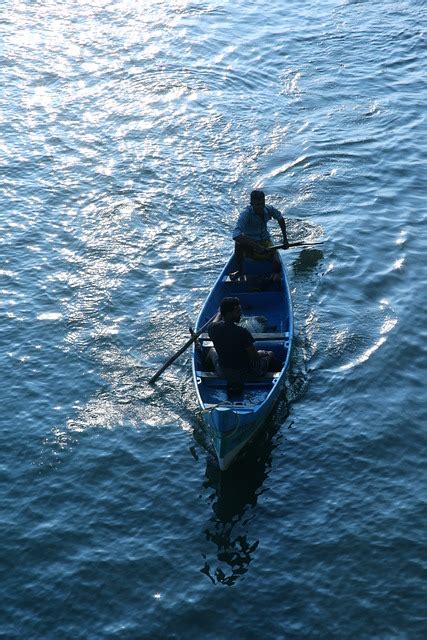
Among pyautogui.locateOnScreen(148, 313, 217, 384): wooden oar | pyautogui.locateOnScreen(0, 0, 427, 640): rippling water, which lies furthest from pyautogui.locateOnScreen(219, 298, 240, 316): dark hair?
pyautogui.locateOnScreen(0, 0, 427, 640): rippling water

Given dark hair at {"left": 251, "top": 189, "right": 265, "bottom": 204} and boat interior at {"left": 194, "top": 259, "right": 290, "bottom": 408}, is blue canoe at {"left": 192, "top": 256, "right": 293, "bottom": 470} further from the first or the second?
dark hair at {"left": 251, "top": 189, "right": 265, "bottom": 204}

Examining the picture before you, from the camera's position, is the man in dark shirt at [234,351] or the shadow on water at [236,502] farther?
the man in dark shirt at [234,351]

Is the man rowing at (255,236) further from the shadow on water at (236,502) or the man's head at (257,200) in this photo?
the shadow on water at (236,502)

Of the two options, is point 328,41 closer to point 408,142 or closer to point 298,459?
point 408,142

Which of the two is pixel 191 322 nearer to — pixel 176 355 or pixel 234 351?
pixel 176 355

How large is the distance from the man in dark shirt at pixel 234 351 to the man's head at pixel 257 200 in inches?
→ 189

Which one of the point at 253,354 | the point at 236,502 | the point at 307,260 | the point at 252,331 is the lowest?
the point at 236,502

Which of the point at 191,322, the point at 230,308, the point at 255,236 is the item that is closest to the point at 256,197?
the point at 255,236

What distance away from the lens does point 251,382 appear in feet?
63.0

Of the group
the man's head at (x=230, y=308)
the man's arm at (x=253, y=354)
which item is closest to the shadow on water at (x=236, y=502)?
the man's arm at (x=253, y=354)

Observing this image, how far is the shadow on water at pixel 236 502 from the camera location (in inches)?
642

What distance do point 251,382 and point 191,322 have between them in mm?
3851

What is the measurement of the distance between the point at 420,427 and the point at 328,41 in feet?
80.9

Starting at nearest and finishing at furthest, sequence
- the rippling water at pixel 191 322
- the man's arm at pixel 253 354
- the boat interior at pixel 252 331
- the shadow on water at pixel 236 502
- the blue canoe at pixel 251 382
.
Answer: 1. the rippling water at pixel 191 322
2. the shadow on water at pixel 236 502
3. the blue canoe at pixel 251 382
4. the man's arm at pixel 253 354
5. the boat interior at pixel 252 331
